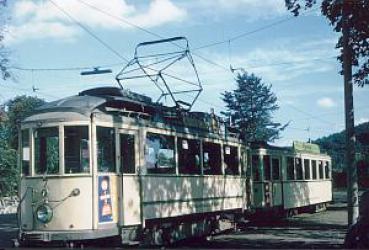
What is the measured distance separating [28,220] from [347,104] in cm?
749

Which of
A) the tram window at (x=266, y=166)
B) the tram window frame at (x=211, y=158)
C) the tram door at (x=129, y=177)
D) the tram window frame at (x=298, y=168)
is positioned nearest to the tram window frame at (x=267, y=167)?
the tram window at (x=266, y=166)

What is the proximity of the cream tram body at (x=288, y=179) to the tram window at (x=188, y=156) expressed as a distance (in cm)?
594

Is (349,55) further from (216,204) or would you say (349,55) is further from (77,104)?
(77,104)

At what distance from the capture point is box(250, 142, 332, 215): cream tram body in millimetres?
22531

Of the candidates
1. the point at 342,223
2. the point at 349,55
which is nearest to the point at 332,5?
the point at 349,55

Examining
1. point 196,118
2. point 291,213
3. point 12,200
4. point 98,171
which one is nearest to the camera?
point 98,171

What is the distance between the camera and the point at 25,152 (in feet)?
39.5

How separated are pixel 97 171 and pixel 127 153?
0.94 meters

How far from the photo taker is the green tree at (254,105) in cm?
7931

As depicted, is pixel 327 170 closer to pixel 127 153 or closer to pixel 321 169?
pixel 321 169

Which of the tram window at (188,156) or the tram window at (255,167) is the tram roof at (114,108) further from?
the tram window at (255,167)

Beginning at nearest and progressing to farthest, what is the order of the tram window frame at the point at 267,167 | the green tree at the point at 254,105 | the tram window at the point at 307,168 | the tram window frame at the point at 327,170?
the tram window frame at the point at 267,167 < the tram window at the point at 307,168 < the tram window frame at the point at 327,170 < the green tree at the point at 254,105

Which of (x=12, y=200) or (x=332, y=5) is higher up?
(x=332, y=5)

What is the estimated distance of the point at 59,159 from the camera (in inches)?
452
